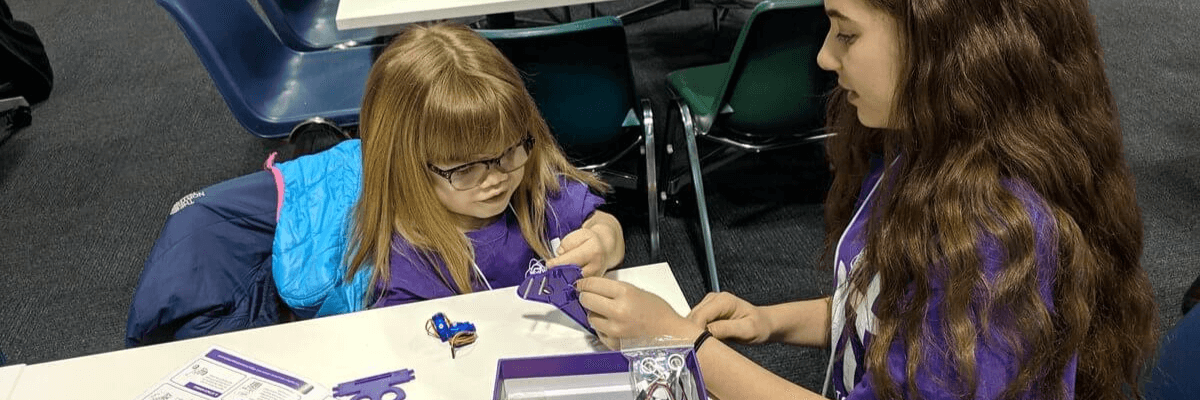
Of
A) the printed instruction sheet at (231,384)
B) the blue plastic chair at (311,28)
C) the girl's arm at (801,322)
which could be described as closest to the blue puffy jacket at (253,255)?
the printed instruction sheet at (231,384)

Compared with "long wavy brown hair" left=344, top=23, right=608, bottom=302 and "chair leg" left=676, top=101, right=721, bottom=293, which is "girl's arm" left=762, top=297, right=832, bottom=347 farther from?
"chair leg" left=676, top=101, right=721, bottom=293

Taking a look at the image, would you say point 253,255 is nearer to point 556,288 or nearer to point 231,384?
point 231,384

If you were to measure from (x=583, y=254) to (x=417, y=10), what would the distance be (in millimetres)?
1114

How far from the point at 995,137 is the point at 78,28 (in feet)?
15.1

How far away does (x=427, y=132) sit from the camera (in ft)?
4.00

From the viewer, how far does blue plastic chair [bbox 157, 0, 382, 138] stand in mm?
2012

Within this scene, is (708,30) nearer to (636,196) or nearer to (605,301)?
(636,196)

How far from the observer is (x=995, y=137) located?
79cm

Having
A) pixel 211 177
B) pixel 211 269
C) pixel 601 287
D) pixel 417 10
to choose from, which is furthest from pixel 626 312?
pixel 211 177

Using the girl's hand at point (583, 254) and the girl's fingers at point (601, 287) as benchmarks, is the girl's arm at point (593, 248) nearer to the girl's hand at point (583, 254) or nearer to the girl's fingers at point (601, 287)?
the girl's hand at point (583, 254)

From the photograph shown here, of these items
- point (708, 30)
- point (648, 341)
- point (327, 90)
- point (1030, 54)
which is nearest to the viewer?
point (1030, 54)

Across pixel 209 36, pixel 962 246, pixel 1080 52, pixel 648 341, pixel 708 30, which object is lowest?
pixel 708 30

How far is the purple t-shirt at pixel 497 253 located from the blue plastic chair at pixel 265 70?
1024 mm

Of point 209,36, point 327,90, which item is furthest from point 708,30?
point 209,36
